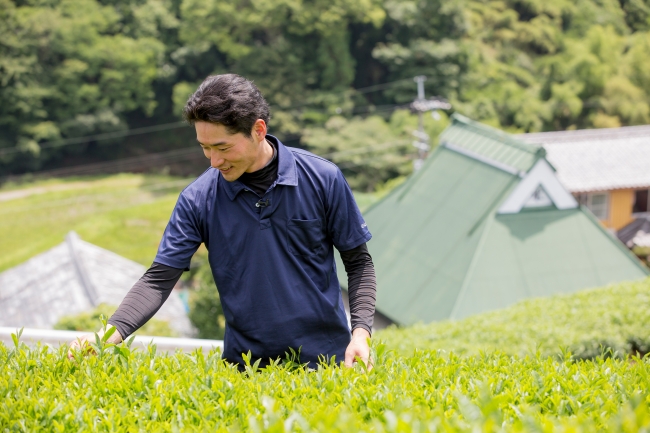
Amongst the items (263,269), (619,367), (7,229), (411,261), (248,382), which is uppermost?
(263,269)

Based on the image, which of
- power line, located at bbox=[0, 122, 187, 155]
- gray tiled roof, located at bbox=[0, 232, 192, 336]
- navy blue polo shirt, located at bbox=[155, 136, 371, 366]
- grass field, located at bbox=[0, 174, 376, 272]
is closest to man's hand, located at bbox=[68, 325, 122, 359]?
navy blue polo shirt, located at bbox=[155, 136, 371, 366]

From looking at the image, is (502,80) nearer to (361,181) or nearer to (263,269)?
(361,181)

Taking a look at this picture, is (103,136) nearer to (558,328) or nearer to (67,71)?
(67,71)

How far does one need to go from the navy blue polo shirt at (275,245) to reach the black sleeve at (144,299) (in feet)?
0.16

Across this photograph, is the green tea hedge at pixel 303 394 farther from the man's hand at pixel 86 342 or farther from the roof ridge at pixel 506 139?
the roof ridge at pixel 506 139

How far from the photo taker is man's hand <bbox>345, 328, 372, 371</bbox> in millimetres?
2398

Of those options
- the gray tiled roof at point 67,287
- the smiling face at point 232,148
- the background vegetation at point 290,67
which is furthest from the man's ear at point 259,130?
the background vegetation at point 290,67

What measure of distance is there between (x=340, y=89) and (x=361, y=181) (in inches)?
264

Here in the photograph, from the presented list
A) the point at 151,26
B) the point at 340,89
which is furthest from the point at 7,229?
the point at 340,89

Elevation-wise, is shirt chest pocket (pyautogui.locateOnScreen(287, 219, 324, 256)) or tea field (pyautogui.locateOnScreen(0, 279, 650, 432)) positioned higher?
shirt chest pocket (pyautogui.locateOnScreen(287, 219, 324, 256))

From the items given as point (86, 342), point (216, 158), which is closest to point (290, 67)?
point (216, 158)

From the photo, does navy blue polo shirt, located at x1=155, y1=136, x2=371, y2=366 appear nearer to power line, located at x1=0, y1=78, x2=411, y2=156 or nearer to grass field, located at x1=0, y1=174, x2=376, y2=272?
grass field, located at x1=0, y1=174, x2=376, y2=272

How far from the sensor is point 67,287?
12.6 metres

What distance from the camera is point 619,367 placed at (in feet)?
8.28
